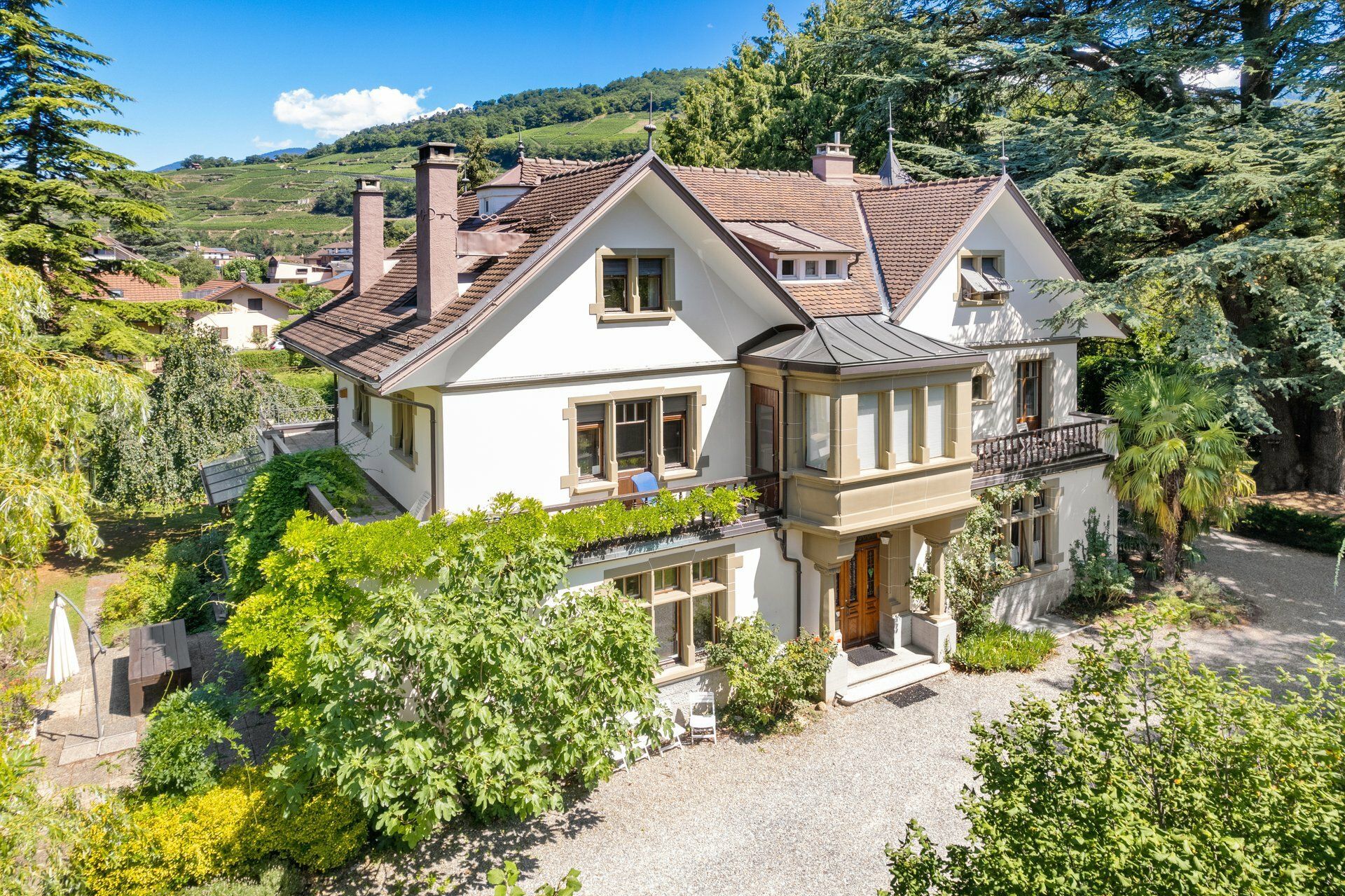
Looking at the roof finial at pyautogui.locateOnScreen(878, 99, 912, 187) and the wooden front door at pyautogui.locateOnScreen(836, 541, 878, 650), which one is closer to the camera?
the wooden front door at pyautogui.locateOnScreen(836, 541, 878, 650)

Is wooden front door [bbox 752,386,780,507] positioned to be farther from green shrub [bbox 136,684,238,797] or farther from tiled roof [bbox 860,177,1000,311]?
green shrub [bbox 136,684,238,797]

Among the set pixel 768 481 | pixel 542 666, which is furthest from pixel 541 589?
pixel 768 481

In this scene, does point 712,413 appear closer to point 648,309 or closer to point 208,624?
A: point 648,309

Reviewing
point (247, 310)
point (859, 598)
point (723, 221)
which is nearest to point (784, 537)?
point (859, 598)

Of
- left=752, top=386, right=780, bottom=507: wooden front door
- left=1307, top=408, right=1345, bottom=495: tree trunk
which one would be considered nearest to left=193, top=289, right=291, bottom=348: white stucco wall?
left=752, top=386, right=780, bottom=507: wooden front door

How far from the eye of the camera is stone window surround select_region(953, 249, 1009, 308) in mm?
20078

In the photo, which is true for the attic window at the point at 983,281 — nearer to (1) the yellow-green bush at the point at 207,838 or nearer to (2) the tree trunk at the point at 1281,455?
(2) the tree trunk at the point at 1281,455

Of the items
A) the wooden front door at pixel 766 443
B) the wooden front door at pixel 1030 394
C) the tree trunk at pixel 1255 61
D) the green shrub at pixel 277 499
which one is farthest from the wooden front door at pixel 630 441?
the tree trunk at pixel 1255 61

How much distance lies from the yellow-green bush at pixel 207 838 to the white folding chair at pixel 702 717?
19.0ft

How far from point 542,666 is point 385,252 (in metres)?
15.0

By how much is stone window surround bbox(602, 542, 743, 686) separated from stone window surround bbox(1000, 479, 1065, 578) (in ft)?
24.7

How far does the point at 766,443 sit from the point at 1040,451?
295 inches

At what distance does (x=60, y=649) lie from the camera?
1527 cm

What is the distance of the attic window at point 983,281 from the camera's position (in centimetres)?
2012
